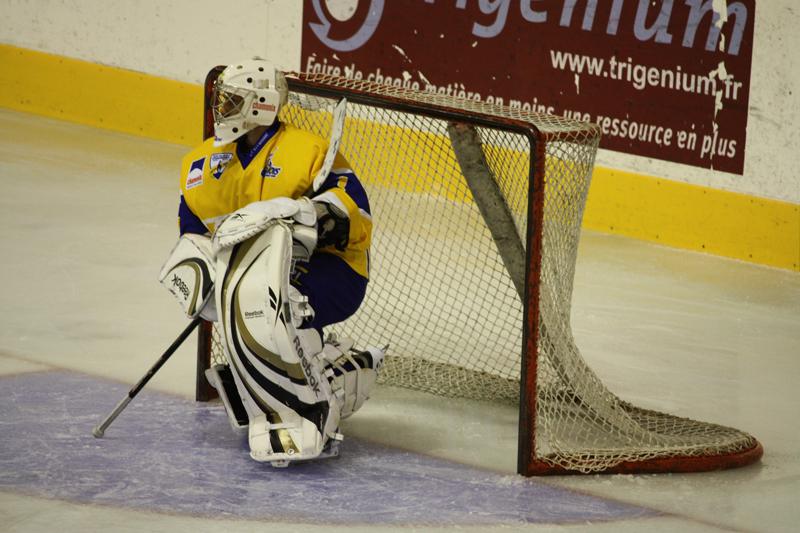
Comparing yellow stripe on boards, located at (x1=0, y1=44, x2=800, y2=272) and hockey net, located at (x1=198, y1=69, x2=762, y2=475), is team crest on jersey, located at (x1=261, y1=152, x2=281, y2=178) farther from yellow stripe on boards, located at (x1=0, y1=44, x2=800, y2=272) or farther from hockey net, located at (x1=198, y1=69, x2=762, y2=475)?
yellow stripe on boards, located at (x1=0, y1=44, x2=800, y2=272)

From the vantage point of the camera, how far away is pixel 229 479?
13.8ft

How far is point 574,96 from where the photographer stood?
782 centimetres

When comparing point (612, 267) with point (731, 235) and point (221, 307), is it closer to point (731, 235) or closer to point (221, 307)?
point (731, 235)

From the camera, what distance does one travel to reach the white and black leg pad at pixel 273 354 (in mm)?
4129

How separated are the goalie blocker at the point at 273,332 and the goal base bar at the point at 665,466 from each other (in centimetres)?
59

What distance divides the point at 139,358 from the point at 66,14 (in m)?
5.32

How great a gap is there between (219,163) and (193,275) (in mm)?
356

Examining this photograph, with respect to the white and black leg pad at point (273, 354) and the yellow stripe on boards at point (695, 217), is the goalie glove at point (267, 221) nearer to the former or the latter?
the white and black leg pad at point (273, 354)

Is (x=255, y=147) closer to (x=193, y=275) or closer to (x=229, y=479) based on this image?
(x=193, y=275)

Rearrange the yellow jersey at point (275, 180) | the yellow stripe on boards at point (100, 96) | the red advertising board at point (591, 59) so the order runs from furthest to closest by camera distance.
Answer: the yellow stripe on boards at point (100, 96) < the red advertising board at point (591, 59) < the yellow jersey at point (275, 180)

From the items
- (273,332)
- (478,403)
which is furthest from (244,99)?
(478,403)

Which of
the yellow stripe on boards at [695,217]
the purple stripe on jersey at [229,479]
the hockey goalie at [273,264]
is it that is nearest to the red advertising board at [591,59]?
the yellow stripe on boards at [695,217]

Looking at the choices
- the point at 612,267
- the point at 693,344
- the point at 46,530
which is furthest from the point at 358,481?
the point at 612,267

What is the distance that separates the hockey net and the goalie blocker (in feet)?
1.89
